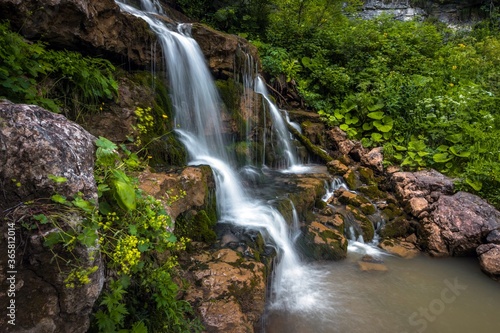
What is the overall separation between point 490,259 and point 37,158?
630cm

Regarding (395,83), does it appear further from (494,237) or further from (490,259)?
(490,259)

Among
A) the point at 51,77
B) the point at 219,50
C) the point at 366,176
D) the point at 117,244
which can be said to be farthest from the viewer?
the point at 366,176

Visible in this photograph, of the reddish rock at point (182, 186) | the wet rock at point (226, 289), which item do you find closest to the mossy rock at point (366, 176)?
the reddish rock at point (182, 186)

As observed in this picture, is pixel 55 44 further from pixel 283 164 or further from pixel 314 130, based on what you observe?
pixel 314 130

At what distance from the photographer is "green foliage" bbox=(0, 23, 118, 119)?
8.93ft

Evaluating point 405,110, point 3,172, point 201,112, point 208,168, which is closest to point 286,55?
point 405,110

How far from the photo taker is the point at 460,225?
535 cm

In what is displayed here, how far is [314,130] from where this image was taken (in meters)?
8.10

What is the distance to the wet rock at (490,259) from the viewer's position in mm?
4701

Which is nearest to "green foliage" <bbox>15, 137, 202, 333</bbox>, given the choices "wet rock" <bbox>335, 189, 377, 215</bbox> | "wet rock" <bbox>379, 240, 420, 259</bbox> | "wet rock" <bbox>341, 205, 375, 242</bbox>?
"wet rock" <bbox>341, 205, 375, 242</bbox>

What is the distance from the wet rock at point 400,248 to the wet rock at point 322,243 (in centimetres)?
99

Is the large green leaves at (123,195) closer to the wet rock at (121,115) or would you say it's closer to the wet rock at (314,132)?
the wet rock at (121,115)

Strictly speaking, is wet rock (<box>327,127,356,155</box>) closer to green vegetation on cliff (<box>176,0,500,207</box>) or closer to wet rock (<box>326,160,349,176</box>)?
green vegetation on cliff (<box>176,0,500,207</box>)

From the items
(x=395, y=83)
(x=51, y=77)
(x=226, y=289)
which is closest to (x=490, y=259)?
(x=226, y=289)
